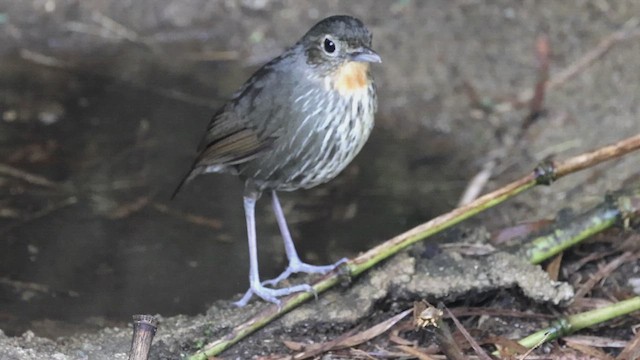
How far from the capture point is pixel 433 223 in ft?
13.1

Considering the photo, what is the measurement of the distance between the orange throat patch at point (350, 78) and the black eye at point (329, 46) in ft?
0.25

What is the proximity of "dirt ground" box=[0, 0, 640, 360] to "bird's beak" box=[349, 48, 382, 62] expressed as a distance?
79cm

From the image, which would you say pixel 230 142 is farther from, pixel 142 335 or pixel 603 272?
pixel 603 272

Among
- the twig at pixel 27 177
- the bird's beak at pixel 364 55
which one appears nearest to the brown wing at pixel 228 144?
the bird's beak at pixel 364 55

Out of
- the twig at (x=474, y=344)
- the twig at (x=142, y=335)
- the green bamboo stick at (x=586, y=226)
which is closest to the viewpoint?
the twig at (x=142, y=335)

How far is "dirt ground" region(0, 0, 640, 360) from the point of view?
3936mm

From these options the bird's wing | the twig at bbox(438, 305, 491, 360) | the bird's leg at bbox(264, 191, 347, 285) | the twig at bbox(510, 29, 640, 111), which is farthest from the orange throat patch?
the twig at bbox(510, 29, 640, 111)

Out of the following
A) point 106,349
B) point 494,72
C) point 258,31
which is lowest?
point 106,349

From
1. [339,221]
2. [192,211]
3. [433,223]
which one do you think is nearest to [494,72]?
[339,221]

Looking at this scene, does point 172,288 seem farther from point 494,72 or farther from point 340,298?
point 494,72

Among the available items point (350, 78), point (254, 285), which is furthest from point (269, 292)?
point (350, 78)

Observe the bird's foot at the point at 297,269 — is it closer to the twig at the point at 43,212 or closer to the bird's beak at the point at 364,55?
the bird's beak at the point at 364,55

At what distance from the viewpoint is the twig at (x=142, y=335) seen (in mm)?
3137

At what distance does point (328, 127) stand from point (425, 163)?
1.96 m
